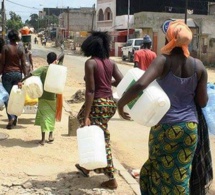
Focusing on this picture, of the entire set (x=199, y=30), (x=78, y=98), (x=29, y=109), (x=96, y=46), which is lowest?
(x=78, y=98)

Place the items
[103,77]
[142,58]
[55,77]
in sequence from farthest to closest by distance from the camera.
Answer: [142,58] → [55,77] → [103,77]

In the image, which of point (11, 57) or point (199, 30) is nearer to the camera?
point (11, 57)

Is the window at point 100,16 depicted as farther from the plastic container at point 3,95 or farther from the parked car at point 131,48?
the plastic container at point 3,95

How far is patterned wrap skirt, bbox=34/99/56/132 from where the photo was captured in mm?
6012

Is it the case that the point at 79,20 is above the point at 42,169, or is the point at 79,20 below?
above

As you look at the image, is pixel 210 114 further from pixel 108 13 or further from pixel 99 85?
pixel 108 13

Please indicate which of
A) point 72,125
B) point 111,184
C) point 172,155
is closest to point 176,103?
point 172,155

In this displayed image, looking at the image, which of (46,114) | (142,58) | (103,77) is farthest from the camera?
(142,58)

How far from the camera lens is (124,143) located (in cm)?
675

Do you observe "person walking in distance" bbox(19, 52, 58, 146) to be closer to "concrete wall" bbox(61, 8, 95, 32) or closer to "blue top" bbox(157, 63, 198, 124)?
"blue top" bbox(157, 63, 198, 124)

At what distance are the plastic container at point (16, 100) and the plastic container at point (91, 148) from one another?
2.41 meters

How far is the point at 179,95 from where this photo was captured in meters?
3.25

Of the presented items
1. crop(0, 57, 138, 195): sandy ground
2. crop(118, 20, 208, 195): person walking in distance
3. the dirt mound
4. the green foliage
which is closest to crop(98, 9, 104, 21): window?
the dirt mound

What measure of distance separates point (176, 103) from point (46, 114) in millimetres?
3122
